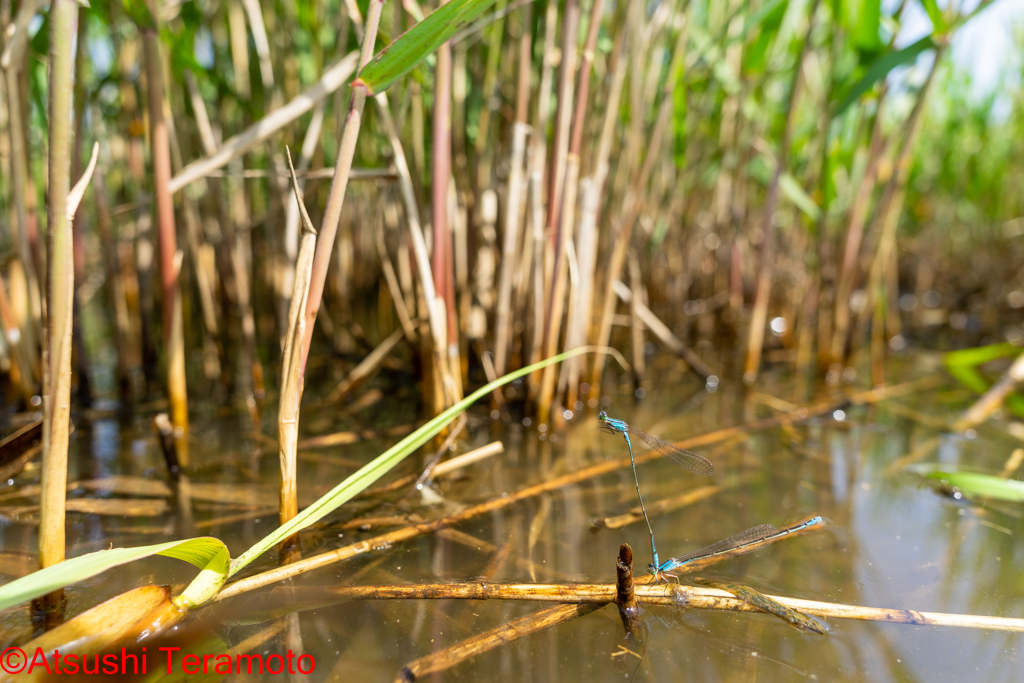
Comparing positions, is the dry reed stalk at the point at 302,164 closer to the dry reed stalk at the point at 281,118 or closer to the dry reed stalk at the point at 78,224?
the dry reed stalk at the point at 281,118

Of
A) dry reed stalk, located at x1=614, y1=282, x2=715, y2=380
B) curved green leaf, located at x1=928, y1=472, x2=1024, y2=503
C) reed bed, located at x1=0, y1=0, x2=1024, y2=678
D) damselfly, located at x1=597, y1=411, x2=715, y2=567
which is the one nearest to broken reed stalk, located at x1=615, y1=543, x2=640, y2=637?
reed bed, located at x1=0, y1=0, x2=1024, y2=678

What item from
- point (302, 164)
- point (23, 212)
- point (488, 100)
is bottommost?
point (23, 212)

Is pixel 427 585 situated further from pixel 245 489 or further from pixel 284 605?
pixel 245 489

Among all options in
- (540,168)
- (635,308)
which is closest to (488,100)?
(540,168)

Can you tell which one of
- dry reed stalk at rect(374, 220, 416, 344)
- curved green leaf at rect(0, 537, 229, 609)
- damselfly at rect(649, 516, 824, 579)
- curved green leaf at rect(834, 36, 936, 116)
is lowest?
damselfly at rect(649, 516, 824, 579)

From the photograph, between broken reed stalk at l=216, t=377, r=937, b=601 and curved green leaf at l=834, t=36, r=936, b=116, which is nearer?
broken reed stalk at l=216, t=377, r=937, b=601

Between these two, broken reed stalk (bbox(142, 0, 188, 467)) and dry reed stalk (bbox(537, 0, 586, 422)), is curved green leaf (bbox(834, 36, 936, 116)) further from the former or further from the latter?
broken reed stalk (bbox(142, 0, 188, 467))

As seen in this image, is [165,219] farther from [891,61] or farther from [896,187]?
[896,187]
